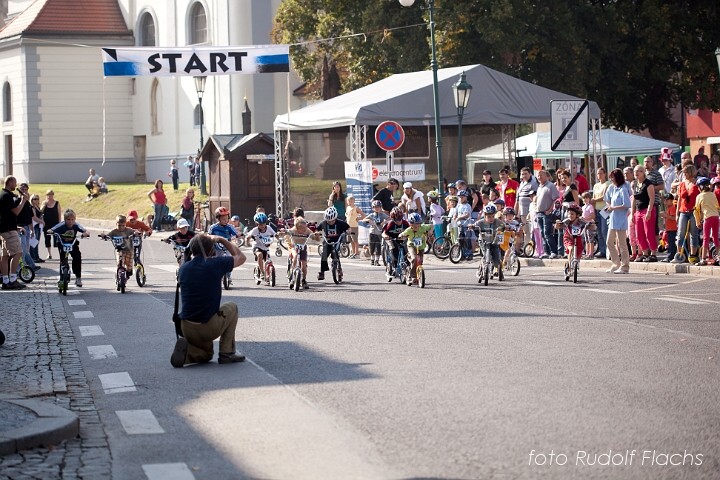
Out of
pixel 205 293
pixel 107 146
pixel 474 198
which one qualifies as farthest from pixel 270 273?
pixel 107 146

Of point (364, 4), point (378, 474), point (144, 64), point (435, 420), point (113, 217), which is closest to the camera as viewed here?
point (378, 474)

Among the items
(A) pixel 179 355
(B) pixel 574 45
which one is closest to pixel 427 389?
(A) pixel 179 355

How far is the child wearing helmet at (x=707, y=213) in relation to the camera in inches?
871

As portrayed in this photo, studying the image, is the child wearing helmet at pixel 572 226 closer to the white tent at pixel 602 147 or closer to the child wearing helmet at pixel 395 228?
the child wearing helmet at pixel 395 228

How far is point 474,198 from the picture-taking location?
28.3 m

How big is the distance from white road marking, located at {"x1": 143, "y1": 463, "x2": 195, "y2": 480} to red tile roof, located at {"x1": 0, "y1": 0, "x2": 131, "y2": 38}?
67437mm

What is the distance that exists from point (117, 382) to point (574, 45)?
34408mm

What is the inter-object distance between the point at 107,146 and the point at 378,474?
225 ft

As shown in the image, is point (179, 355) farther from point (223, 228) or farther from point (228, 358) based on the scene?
point (223, 228)

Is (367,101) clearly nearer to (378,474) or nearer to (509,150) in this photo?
(509,150)

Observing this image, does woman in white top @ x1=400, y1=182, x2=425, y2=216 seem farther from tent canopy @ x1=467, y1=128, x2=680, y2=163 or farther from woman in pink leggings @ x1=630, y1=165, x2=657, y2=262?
tent canopy @ x1=467, y1=128, x2=680, y2=163

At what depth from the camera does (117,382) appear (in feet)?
37.9

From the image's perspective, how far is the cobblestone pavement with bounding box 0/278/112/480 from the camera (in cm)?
801

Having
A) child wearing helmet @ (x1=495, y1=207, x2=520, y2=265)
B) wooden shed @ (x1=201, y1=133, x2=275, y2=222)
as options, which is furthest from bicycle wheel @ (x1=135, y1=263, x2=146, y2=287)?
wooden shed @ (x1=201, y1=133, x2=275, y2=222)
